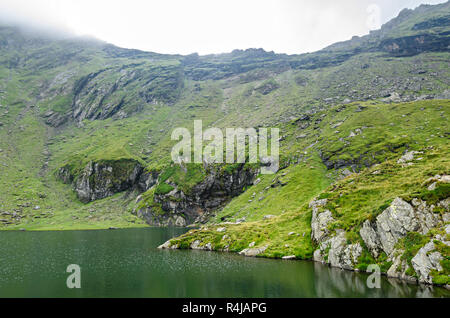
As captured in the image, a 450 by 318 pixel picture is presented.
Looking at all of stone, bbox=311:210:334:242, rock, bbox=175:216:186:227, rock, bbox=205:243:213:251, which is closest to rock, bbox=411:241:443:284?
stone, bbox=311:210:334:242

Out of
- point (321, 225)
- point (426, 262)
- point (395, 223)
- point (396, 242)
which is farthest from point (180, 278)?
point (395, 223)

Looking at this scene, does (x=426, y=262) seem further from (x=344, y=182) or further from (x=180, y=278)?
(x=344, y=182)

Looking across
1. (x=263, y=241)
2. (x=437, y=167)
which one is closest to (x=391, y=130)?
(x=437, y=167)

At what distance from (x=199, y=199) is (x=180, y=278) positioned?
131 m

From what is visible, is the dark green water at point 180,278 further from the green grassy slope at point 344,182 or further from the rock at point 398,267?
the green grassy slope at point 344,182

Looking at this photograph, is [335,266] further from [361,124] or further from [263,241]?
[361,124]

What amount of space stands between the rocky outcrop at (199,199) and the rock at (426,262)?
13052 cm

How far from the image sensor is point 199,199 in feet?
598

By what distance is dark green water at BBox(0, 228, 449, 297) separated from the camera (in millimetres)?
41438

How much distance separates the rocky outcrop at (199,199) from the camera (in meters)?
177

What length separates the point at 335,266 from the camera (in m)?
57.8

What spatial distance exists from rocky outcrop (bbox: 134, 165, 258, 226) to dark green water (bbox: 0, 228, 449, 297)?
99.3m
